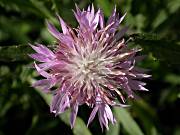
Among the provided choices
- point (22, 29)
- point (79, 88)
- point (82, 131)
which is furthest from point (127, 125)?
point (22, 29)

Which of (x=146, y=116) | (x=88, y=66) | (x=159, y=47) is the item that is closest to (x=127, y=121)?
(x=146, y=116)

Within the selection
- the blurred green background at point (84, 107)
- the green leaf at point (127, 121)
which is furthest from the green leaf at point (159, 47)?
the green leaf at point (127, 121)

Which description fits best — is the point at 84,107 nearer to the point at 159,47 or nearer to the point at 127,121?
the point at 127,121

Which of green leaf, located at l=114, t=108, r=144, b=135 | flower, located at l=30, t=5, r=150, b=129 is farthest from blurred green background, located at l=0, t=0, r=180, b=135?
flower, located at l=30, t=5, r=150, b=129

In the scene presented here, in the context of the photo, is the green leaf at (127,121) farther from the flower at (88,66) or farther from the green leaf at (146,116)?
the flower at (88,66)

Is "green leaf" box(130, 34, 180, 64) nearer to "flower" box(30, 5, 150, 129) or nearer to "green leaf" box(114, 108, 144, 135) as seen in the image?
"flower" box(30, 5, 150, 129)

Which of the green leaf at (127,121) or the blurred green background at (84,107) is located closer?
the blurred green background at (84,107)

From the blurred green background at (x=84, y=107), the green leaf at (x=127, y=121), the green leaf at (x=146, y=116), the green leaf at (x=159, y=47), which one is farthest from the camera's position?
the green leaf at (x=146, y=116)

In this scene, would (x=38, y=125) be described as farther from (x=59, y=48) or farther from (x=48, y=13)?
(x=59, y=48)
